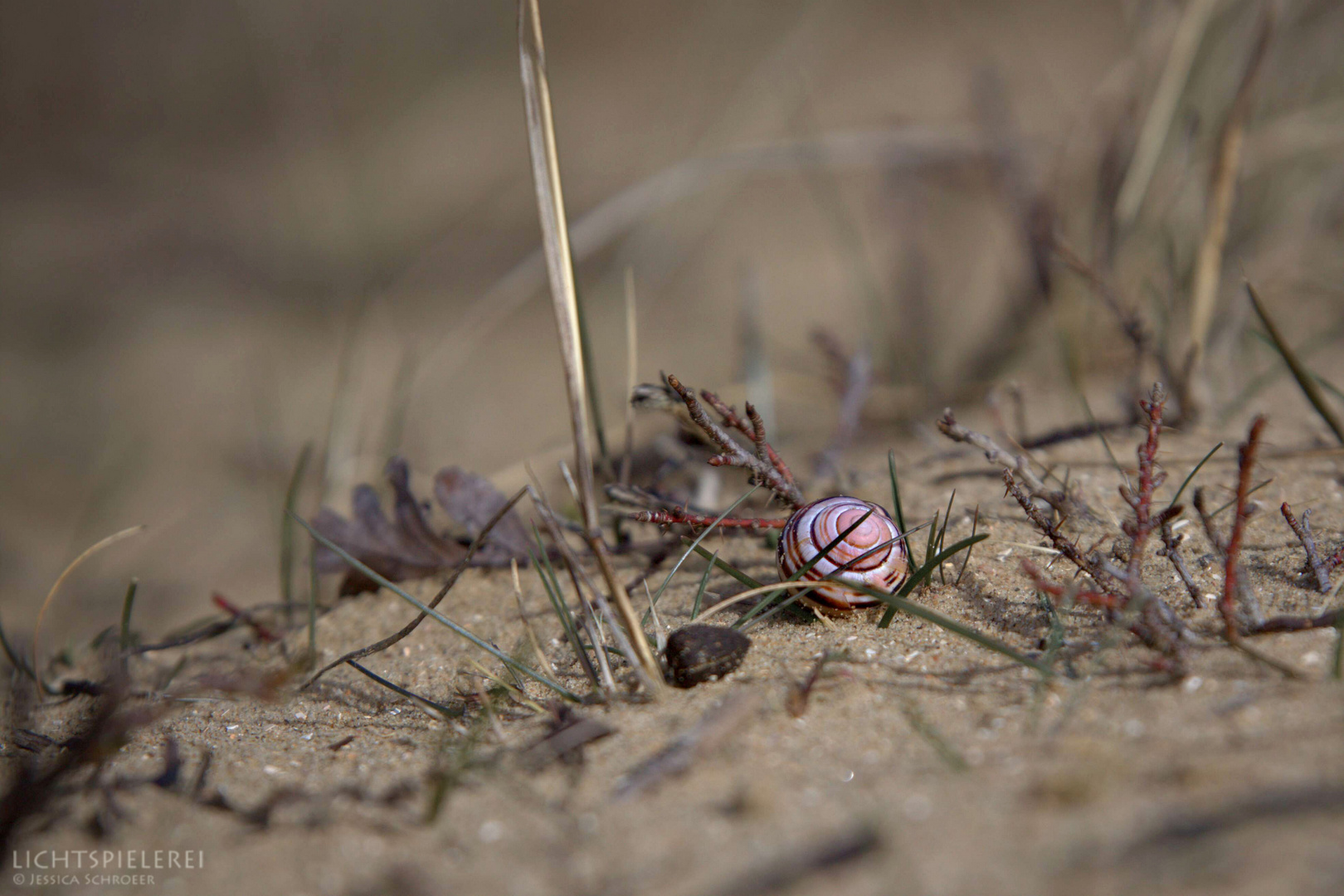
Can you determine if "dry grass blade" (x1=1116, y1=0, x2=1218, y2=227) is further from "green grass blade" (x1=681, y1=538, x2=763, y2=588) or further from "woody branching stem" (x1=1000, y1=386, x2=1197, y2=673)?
"green grass blade" (x1=681, y1=538, x2=763, y2=588)

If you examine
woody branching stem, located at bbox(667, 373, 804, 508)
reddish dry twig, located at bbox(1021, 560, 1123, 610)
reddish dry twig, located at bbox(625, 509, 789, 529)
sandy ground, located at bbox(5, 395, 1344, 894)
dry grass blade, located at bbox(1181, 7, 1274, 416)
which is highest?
dry grass blade, located at bbox(1181, 7, 1274, 416)

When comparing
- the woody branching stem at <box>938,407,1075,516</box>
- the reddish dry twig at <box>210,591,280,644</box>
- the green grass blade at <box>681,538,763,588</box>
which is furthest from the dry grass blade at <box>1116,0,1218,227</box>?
the reddish dry twig at <box>210,591,280,644</box>

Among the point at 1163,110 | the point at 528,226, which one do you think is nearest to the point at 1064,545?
the point at 1163,110

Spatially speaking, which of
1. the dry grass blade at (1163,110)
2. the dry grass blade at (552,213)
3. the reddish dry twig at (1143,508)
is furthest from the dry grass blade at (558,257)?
the dry grass blade at (1163,110)

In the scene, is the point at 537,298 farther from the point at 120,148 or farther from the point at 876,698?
the point at 876,698

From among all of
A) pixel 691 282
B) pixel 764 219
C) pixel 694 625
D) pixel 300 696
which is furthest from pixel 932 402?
pixel 764 219

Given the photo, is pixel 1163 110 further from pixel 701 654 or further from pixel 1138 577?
pixel 701 654
